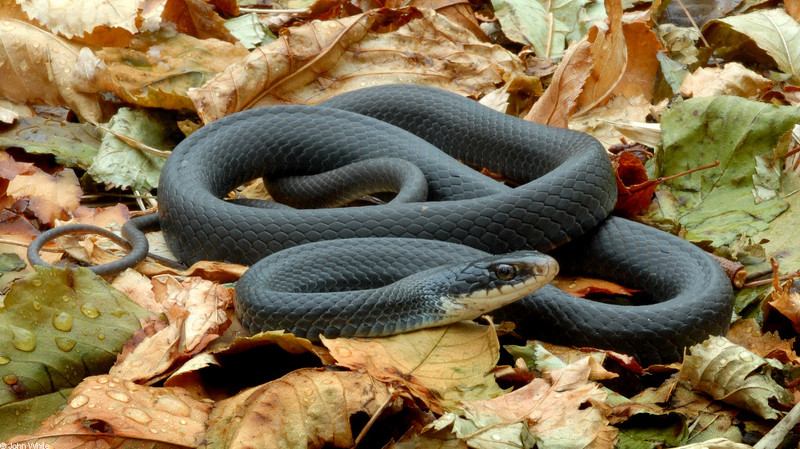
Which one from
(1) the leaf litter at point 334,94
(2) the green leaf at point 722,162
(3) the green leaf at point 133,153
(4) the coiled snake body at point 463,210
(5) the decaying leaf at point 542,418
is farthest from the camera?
(3) the green leaf at point 133,153

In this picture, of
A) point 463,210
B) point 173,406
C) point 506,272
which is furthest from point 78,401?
point 463,210

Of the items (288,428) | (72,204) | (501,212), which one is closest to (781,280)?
(501,212)

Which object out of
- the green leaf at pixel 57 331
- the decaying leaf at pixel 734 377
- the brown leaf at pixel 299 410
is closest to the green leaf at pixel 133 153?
the green leaf at pixel 57 331

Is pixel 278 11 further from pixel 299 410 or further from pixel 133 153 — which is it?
pixel 299 410

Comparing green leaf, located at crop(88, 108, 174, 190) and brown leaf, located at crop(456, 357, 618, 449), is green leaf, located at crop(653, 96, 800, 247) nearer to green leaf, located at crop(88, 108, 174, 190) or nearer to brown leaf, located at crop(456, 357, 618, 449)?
brown leaf, located at crop(456, 357, 618, 449)

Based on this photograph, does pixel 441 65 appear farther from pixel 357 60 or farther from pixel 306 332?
pixel 306 332

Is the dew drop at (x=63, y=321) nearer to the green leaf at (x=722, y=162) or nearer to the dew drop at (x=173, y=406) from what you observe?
the dew drop at (x=173, y=406)
